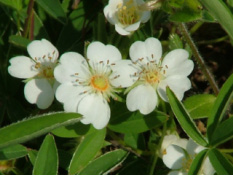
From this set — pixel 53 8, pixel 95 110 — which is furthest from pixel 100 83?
pixel 53 8

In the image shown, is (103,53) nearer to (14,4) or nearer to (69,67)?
(69,67)

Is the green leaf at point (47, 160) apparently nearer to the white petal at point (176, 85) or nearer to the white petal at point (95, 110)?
the white petal at point (95, 110)

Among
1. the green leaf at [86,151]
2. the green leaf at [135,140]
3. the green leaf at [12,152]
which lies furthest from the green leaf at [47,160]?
the green leaf at [135,140]

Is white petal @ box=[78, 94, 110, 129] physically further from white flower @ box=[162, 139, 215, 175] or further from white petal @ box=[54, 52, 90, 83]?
white flower @ box=[162, 139, 215, 175]

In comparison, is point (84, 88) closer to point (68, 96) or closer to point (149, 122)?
point (68, 96)

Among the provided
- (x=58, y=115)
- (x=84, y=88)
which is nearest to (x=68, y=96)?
(x=84, y=88)

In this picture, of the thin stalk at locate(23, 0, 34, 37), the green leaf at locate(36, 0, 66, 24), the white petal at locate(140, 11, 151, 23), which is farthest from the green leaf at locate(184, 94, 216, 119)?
the thin stalk at locate(23, 0, 34, 37)
